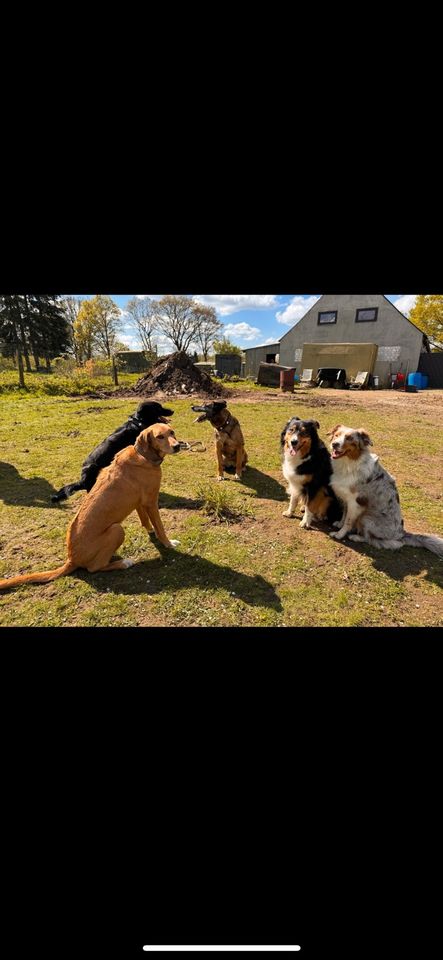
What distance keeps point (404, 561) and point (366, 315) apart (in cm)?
1886

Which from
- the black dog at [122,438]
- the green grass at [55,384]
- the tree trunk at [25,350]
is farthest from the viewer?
the green grass at [55,384]

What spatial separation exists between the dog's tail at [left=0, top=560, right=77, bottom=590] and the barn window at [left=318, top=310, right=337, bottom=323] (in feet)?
66.3

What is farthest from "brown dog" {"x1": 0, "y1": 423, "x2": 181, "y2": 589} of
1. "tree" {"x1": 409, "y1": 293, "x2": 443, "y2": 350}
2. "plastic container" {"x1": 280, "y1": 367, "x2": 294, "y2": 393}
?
"tree" {"x1": 409, "y1": 293, "x2": 443, "y2": 350}

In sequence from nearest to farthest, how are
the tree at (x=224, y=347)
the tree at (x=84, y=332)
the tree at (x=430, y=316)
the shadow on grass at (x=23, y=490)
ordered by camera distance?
the shadow on grass at (x=23, y=490), the tree at (x=84, y=332), the tree at (x=430, y=316), the tree at (x=224, y=347)

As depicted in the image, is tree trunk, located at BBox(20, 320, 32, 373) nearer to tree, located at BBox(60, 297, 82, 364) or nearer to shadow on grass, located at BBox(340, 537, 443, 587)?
tree, located at BBox(60, 297, 82, 364)

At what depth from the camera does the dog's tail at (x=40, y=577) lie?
261cm

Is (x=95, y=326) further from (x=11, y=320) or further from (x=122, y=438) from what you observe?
(x=122, y=438)

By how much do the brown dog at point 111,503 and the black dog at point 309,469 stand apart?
4.29 ft

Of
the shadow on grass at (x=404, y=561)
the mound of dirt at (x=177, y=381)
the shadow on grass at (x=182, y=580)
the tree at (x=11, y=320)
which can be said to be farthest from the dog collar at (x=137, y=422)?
the mound of dirt at (x=177, y=381)

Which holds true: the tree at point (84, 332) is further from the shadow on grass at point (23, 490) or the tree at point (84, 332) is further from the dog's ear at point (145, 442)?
the dog's ear at point (145, 442)

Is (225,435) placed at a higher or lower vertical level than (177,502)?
higher

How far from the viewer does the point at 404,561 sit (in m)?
3.12

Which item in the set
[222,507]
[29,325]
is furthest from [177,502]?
[29,325]
